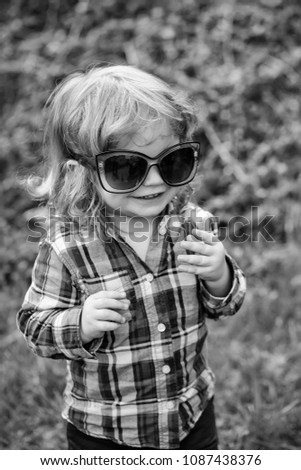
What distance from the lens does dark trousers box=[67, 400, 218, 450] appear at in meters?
1.63

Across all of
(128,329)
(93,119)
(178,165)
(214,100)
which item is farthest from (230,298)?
(214,100)

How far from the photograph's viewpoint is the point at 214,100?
12.5ft

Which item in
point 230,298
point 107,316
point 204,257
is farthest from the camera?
point 230,298

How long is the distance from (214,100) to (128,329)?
102 inches

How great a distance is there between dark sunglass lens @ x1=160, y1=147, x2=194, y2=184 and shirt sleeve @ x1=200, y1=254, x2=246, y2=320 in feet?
0.91

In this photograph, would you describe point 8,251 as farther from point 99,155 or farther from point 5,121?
point 99,155

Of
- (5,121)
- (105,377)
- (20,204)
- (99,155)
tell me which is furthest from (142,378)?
(5,121)

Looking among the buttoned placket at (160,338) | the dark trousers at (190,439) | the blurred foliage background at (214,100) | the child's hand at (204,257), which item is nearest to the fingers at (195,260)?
Result: the child's hand at (204,257)

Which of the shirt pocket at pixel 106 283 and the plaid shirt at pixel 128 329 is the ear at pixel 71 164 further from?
the shirt pocket at pixel 106 283

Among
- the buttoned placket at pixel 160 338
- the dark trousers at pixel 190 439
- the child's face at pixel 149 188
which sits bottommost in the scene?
the dark trousers at pixel 190 439

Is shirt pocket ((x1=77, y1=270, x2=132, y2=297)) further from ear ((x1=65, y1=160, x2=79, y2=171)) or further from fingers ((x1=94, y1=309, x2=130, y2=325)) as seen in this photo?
ear ((x1=65, y1=160, x2=79, y2=171))

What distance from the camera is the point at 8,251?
357 cm

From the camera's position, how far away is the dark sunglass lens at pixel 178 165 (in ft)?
4.79

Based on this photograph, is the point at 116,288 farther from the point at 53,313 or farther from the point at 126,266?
the point at 53,313
